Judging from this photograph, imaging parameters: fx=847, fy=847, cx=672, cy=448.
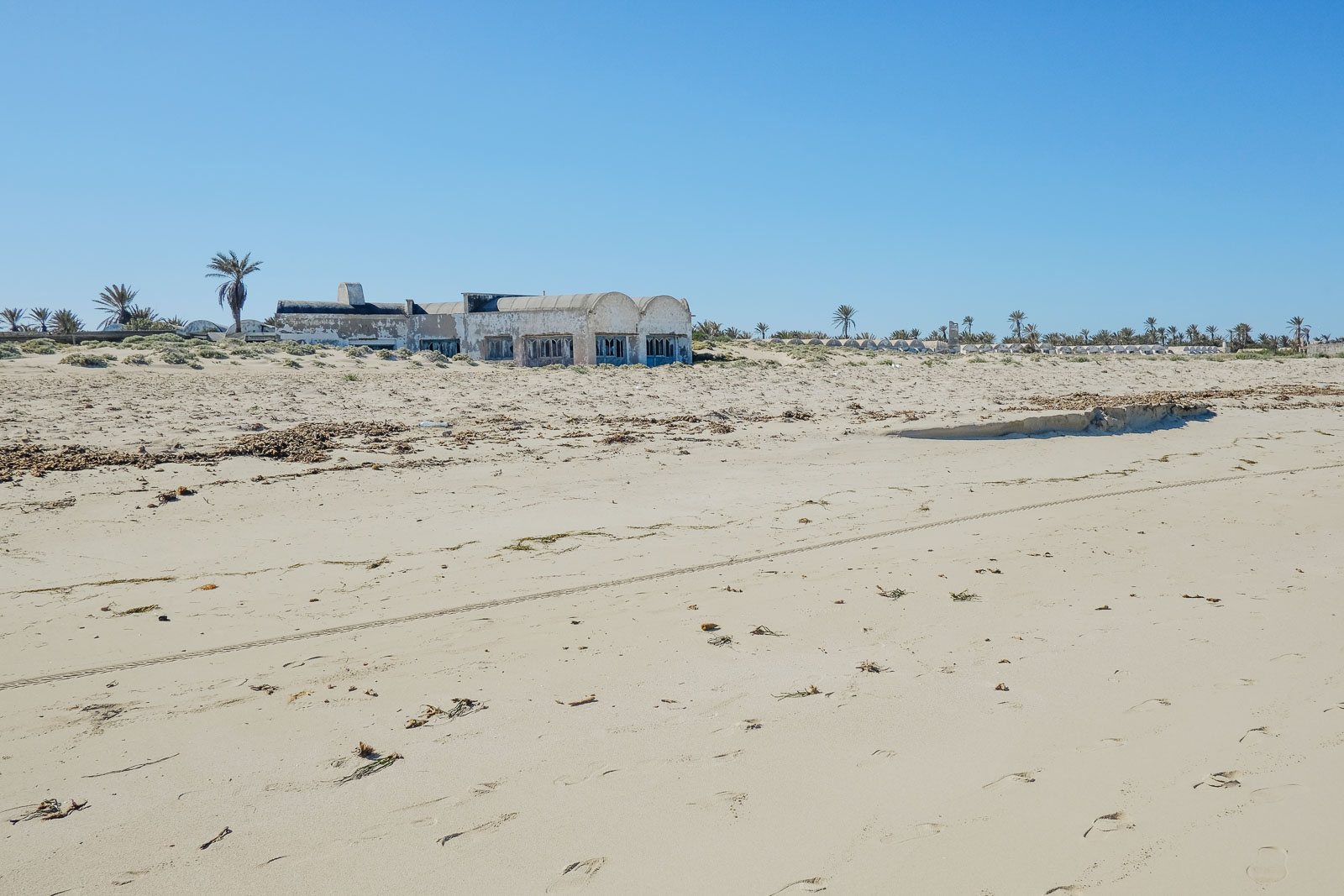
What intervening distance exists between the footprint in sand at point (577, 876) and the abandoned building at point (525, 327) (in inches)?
1225

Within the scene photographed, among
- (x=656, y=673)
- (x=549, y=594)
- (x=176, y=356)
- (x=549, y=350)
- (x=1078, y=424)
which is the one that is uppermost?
(x=549, y=350)

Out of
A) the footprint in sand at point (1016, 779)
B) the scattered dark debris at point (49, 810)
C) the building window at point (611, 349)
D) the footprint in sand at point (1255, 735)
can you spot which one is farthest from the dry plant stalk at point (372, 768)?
the building window at point (611, 349)

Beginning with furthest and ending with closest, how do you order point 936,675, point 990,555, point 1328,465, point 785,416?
point 785,416
point 1328,465
point 990,555
point 936,675

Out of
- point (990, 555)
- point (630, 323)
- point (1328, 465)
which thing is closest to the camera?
point (990, 555)

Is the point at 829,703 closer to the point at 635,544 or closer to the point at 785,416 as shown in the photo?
the point at 635,544

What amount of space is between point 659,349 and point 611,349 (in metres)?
2.16

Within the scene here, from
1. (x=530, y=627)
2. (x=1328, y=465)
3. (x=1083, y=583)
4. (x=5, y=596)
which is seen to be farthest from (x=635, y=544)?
(x=1328, y=465)

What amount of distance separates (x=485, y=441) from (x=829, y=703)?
23.5ft

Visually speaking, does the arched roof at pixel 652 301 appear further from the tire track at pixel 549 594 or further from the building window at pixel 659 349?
the tire track at pixel 549 594

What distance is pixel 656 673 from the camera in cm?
407

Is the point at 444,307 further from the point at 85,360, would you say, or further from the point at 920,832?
the point at 920,832

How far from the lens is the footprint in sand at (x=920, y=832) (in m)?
2.70

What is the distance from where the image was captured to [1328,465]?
10.0 metres

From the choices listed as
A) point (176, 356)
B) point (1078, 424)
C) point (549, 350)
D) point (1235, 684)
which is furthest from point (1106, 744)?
point (549, 350)
